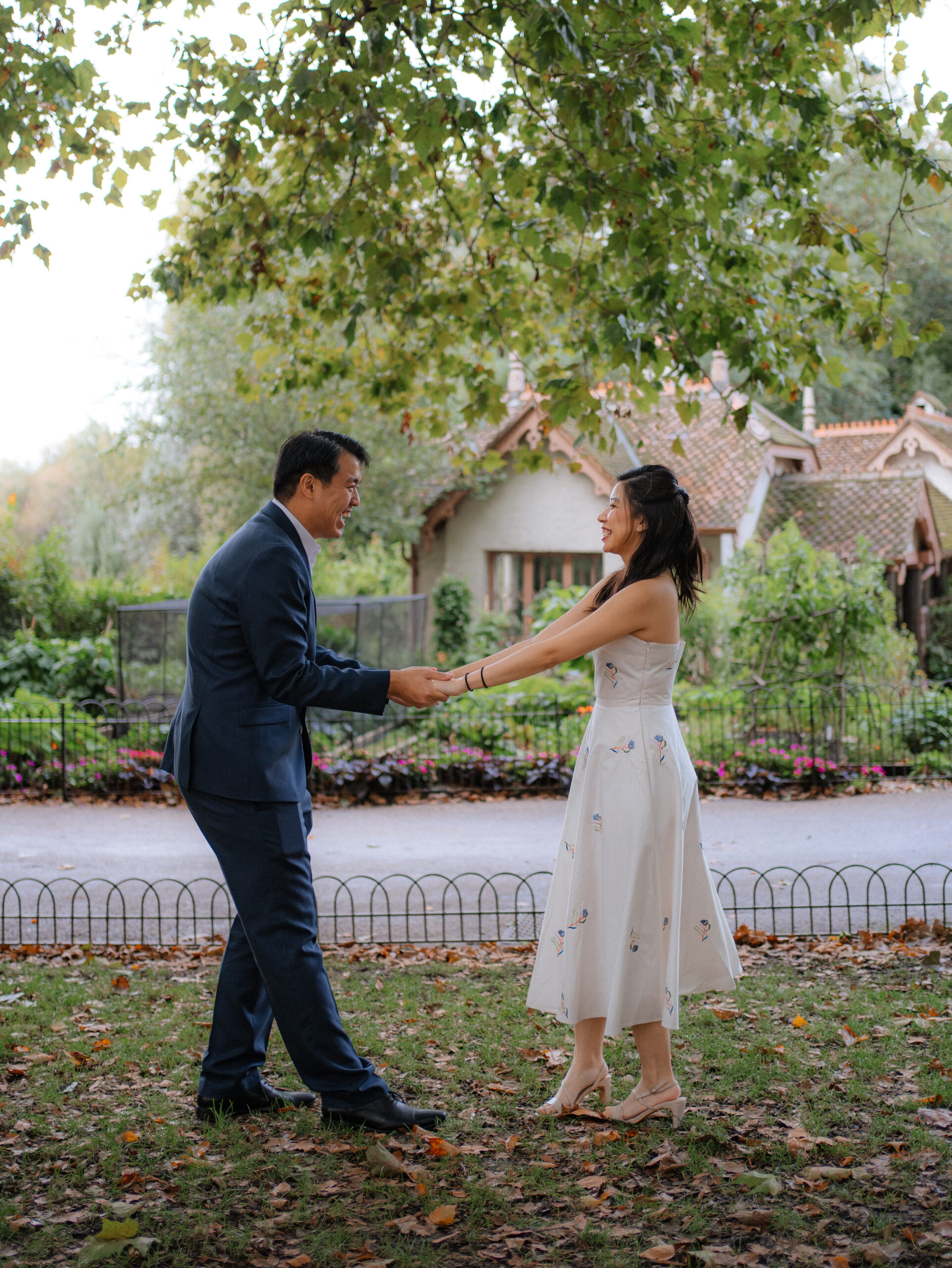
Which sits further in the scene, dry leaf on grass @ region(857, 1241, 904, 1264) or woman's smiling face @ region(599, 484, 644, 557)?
woman's smiling face @ region(599, 484, 644, 557)

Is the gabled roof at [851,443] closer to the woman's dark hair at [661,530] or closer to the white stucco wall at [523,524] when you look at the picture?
the white stucco wall at [523,524]

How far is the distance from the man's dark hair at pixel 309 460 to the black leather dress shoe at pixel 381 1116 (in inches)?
85.2

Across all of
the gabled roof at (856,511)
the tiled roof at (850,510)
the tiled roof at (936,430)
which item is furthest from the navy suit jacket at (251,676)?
the tiled roof at (936,430)

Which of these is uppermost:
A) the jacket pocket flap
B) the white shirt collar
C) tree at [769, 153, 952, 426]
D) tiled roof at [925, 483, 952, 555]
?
tree at [769, 153, 952, 426]

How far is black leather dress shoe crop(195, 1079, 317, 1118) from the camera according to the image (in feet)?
13.5

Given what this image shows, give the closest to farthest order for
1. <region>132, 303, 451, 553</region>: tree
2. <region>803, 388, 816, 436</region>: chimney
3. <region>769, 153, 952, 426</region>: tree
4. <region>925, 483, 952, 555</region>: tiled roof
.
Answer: <region>132, 303, 451, 553</region>: tree
<region>925, 483, 952, 555</region>: tiled roof
<region>803, 388, 816, 436</region>: chimney
<region>769, 153, 952, 426</region>: tree

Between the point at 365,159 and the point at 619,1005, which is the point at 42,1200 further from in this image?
the point at 365,159

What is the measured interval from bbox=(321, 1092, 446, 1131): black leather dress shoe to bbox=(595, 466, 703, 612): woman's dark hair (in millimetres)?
1980

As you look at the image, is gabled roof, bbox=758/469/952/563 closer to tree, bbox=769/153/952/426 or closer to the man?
tree, bbox=769/153/952/426

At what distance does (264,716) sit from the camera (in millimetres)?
3820

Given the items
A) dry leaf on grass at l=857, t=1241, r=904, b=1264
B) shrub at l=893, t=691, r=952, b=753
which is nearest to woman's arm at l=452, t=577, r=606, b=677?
dry leaf on grass at l=857, t=1241, r=904, b=1264

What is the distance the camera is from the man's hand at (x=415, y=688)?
4.25 metres

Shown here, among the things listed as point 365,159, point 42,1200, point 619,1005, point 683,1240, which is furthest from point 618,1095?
point 365,159

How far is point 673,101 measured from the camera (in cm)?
611
